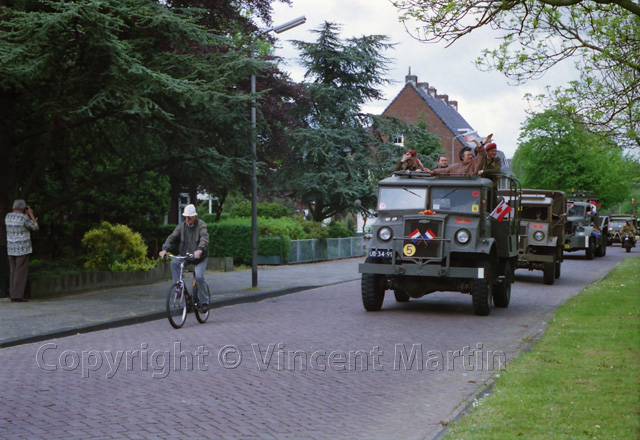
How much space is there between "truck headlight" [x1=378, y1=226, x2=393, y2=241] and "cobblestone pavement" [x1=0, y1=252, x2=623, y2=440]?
53.1 inches

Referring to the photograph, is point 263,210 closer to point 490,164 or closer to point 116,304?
point 116,304

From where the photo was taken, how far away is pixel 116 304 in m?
13.9

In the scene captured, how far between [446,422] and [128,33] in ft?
34.1

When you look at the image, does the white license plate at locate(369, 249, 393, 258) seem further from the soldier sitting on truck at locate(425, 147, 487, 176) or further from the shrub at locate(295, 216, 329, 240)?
the shrub at locate(295, 216, 329, 240)

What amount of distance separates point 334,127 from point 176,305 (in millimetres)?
24933

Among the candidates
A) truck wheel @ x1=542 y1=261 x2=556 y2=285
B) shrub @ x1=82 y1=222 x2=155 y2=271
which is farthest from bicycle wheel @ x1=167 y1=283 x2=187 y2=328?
truck wheel @ x1=542 y1=261 x2=556 y2=285

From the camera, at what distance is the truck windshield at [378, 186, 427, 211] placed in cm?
1348

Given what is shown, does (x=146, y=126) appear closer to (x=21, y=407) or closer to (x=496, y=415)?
(x=21, y=407)

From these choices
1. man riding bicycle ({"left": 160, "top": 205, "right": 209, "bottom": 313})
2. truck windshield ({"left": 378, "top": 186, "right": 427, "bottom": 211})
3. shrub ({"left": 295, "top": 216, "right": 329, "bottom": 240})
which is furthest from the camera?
shrub ({"left": 295, "top": 216, "right": 329, "bottom": 240})

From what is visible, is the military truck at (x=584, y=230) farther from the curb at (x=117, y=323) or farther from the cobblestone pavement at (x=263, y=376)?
the cobblestone pavement at (x=263, y=376)

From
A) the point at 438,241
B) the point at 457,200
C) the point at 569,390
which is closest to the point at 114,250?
the point at 438,241

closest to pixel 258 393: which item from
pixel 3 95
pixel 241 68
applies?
pixel 241 68

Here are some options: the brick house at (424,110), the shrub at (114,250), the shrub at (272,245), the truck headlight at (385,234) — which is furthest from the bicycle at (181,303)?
the brick house at (424,110)

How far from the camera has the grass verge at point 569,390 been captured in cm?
537
